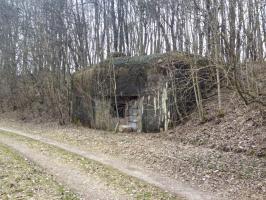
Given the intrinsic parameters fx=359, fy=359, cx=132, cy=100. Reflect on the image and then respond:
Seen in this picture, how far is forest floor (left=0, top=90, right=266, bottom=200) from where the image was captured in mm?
7301

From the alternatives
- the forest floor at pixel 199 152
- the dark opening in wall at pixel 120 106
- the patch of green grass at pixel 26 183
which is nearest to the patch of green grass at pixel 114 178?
the forest floor at pixel 199 152

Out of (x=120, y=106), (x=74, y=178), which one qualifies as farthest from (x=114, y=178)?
(x=120, y=106)

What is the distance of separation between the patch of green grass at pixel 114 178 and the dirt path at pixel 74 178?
228 millimetres

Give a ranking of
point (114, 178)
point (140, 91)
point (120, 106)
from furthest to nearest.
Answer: point (120, 106) < point (140, 91) < point (114, 178)

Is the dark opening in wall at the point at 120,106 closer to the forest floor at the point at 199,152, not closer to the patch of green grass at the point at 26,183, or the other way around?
the forest floor at the point at 199,152

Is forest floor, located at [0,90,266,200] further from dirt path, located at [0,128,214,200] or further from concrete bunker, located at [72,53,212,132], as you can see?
concrete bunker, located at [72,53,212,132]

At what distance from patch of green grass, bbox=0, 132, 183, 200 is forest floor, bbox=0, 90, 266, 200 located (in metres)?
0.04

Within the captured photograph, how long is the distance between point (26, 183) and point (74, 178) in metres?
1.04

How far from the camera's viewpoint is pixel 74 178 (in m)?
7.98

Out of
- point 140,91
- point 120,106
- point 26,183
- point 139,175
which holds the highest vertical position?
point 140,91

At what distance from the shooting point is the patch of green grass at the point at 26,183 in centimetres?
670

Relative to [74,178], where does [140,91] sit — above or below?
above

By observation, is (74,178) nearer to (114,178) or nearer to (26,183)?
(114,178)

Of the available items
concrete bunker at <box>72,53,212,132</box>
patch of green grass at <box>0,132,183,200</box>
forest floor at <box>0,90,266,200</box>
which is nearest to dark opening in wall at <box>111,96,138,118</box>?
concrete bunker at <box>72,53,212,132</box>
